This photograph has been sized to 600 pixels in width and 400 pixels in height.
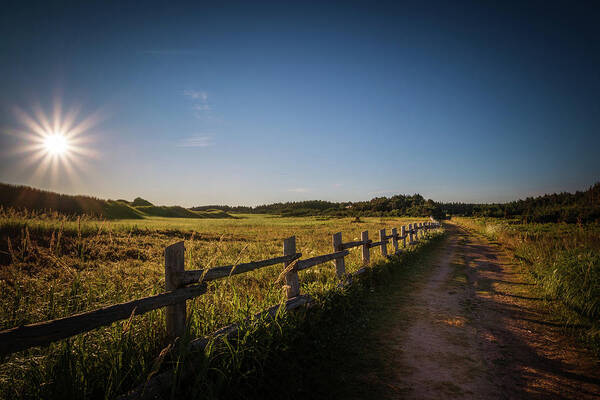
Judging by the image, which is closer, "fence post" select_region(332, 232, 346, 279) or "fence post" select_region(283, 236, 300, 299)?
"fence post" select_region(283, 236, 300, 299)

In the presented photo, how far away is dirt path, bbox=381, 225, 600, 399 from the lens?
3348 mm

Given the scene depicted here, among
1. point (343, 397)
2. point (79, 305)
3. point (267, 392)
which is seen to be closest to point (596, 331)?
point (343, 397)

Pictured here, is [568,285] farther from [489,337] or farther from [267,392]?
[267,392]

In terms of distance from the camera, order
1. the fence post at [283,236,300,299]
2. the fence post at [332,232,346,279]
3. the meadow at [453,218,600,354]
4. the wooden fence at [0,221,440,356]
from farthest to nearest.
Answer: the fence post at [332,232,346,279], the meadow at [453,218,600,354], the fence post at [283,236,300,299], the wooden fence at [0,221,440,356]

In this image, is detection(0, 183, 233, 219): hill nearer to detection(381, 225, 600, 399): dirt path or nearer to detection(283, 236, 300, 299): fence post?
detection(283, 236, 300, 299): fence post

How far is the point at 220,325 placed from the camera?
3395 millimetres

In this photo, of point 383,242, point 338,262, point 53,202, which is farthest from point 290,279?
point 53,202

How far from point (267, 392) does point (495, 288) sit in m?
8.04

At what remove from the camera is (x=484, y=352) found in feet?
13.8

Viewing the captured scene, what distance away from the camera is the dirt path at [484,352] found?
3.35 metres

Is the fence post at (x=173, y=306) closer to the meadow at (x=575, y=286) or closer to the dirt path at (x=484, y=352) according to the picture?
the dirt path at (x=484, y=352)

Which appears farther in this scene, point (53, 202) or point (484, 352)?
point (53, 202)

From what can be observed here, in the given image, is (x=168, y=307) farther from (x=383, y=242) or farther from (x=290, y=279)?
(x=383, y=242)

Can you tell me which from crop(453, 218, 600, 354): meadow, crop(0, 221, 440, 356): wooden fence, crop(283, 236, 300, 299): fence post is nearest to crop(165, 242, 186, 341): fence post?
crop(0, 221, 440, 356): wooden fence
